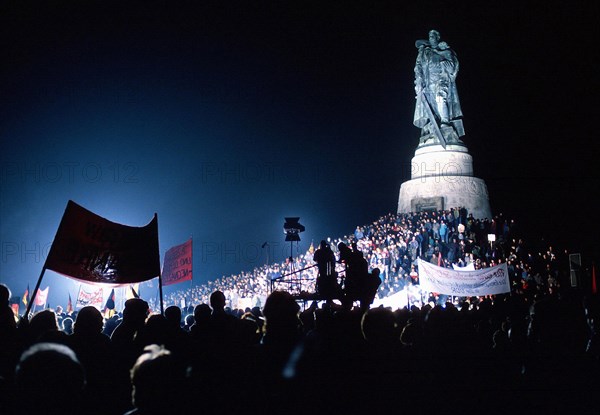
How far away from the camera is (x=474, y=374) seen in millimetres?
7211

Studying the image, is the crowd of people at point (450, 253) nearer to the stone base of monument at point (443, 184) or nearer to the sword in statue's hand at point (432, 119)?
the stone base of monument at point (443, 184)

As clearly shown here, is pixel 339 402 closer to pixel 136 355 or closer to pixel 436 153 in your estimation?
pixel 136 355

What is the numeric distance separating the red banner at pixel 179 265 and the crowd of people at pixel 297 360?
141 inches

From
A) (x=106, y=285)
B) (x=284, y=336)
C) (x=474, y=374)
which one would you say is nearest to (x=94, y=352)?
(x=284, y=336)

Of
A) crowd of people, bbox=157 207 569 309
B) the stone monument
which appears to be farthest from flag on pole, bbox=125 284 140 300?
the stone monument

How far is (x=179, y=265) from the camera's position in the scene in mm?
14766

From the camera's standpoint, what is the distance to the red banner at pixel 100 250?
8.16 m

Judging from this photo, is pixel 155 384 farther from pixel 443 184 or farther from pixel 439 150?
pixel 439 150

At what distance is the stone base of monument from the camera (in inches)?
1460

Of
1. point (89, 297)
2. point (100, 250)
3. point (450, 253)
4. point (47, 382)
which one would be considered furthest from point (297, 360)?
point (450, 253)

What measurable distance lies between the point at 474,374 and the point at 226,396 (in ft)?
16.1

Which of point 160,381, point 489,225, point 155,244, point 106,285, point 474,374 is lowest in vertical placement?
point 474,374

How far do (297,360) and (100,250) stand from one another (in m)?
6.00

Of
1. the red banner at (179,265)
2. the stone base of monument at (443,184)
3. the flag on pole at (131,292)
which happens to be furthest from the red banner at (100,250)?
the stone base of monument at (443,184)
